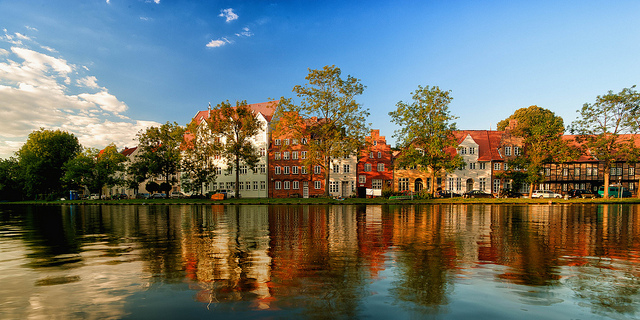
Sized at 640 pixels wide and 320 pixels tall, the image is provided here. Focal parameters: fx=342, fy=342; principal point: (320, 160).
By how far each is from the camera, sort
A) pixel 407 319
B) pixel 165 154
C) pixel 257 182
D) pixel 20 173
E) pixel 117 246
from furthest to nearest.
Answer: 1. pixel 20 173
2. pixel 257 182
3. pixel 165 154
4. pixel 117 246
5. pixel 407 319

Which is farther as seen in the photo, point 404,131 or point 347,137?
point 404,131

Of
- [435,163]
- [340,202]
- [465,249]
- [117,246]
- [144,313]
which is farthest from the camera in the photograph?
[435,163]

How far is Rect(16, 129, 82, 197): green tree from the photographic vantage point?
73750mm

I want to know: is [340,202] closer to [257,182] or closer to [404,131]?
[404,131]

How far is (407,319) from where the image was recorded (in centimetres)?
498

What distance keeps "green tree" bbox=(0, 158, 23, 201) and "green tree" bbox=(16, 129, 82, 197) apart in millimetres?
4342

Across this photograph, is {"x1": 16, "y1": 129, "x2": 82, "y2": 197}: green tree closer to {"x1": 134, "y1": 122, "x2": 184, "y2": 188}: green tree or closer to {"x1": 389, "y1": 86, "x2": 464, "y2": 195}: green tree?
{"x1": 134, "y1": 122, "x2": 184, "y2": 188}: green tree

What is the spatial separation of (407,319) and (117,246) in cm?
1107

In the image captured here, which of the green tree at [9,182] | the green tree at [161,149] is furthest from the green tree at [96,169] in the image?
the green tree at [9,182]

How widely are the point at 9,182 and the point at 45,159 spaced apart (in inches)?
606

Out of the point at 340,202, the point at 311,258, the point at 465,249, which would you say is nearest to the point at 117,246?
the point at 311,258

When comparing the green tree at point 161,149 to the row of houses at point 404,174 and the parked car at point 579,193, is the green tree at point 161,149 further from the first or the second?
the parked car at point 579,193

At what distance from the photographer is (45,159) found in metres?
76.2

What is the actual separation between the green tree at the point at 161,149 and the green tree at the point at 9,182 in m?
44.8
